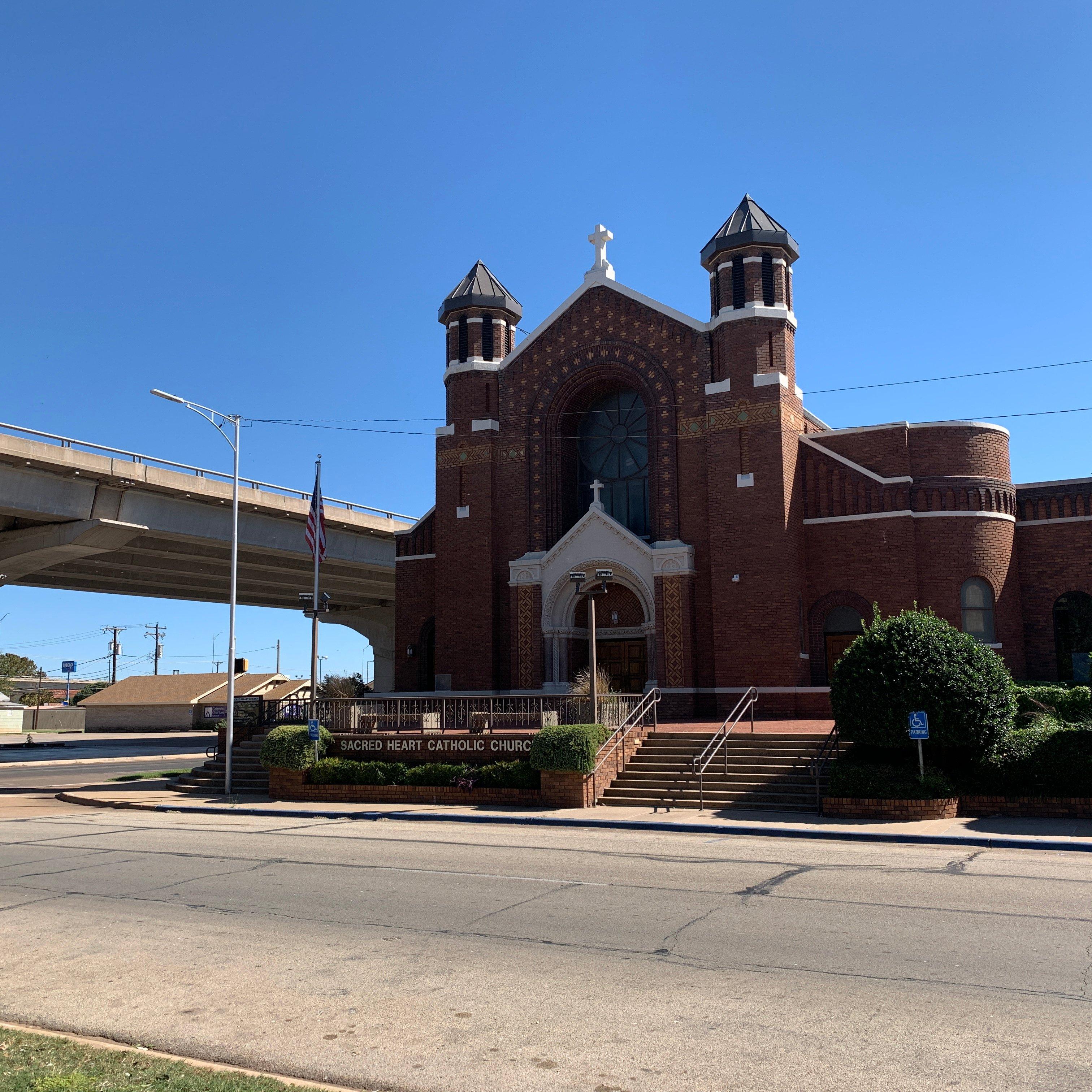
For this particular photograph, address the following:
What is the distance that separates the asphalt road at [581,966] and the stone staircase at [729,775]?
5198 mm

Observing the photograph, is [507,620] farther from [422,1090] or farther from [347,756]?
[422,1090]

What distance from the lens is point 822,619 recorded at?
2806cm

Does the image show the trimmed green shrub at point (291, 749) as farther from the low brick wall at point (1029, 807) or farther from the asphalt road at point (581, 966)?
the low brick wall at point (1029, 807)

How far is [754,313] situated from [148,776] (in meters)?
22.2

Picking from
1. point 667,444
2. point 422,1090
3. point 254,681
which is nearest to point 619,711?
point 667,444

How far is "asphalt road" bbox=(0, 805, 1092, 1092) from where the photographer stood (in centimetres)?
608

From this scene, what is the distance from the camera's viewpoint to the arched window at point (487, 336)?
33.0 m

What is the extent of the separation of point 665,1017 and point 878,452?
2396cm

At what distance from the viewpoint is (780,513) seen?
2734 cm

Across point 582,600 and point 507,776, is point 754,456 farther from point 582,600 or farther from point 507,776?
point 507,776

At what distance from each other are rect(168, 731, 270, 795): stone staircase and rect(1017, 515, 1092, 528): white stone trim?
21053 millimetres

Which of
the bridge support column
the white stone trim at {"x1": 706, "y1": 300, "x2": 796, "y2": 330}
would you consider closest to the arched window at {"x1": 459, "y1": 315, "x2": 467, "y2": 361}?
the white stone trim at {"x1": 706, "y1": 300, "x2": 796, "y2": 330}

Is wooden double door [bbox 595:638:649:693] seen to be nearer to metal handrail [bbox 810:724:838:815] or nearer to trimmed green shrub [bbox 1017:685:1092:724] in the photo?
metal handrail [bbox 810:724:838:815]

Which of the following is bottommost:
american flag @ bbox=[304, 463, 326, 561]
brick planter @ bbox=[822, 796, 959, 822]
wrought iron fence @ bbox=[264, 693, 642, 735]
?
brick planter @ bbox=[822, 796, 959, 822]
